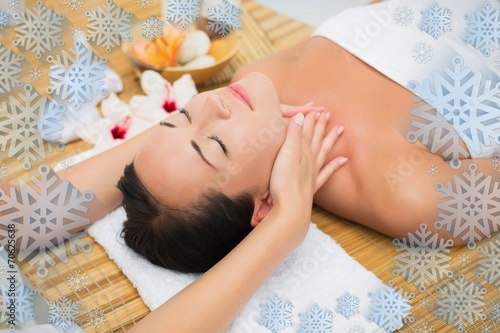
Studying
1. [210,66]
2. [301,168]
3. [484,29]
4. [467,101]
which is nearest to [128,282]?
[301,168]

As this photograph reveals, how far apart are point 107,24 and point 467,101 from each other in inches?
27.6

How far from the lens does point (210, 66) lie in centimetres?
162

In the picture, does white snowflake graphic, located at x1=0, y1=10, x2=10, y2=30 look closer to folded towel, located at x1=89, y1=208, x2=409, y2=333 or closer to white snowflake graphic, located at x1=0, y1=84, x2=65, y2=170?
white snowflake graphic, located at x1=0, y1=84, x2=65, y2=170

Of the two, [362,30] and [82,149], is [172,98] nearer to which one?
[82,149]

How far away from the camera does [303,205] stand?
3.65ft

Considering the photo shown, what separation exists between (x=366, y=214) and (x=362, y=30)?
45 centimetres

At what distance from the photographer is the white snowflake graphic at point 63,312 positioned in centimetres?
107

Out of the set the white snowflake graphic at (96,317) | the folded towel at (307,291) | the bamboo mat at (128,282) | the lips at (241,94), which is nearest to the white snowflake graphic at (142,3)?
the bamboo mat at (128,282)

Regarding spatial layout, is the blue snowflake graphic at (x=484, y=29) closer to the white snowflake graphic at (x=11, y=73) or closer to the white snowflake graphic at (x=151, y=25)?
the white snowflake graphic at (x=151, y=25)

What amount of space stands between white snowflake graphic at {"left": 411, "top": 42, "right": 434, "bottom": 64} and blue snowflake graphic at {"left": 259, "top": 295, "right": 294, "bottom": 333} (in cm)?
57

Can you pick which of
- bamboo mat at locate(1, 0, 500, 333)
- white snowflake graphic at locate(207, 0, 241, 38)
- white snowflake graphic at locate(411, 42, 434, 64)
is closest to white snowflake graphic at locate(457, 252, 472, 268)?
bamboo mat at locate(1, 0, 500, 333)

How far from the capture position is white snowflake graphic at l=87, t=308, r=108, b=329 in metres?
1.14
